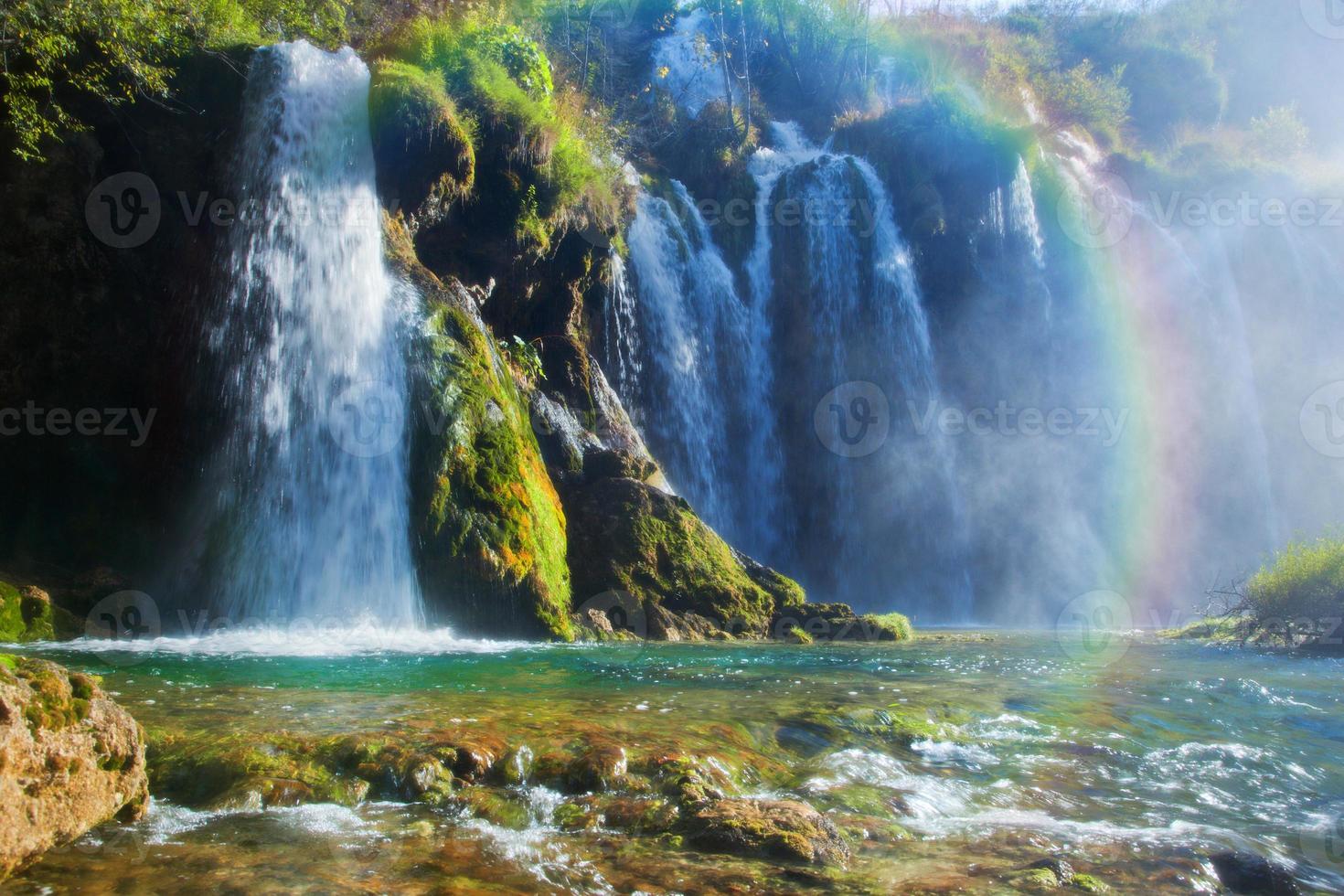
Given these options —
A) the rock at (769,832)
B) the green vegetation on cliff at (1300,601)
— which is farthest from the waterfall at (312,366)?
the green vegetation on cliff at (1300,601)

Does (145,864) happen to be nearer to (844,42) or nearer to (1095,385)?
(1095,385)

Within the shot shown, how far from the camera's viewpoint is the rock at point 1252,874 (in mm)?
2756

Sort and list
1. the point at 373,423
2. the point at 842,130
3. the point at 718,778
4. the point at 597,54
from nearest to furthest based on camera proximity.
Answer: the point at 718,778 → the point at 373,423 → the point at 842,130 → the point at 597,54

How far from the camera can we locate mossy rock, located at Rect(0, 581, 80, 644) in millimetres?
8062

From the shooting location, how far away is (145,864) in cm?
237

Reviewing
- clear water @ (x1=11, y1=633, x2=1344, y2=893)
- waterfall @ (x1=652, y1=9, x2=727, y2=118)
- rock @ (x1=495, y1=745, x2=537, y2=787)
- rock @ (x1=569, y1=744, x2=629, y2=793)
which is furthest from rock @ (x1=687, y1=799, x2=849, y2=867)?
waterfall @ (x1=652, y1=9, x2=727, y2=118)

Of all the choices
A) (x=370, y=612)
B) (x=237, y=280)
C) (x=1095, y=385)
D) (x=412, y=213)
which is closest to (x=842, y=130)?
(x=1095, y=385)

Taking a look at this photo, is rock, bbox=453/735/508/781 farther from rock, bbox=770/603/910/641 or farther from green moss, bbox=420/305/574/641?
rock, bbox=770/603/910/641

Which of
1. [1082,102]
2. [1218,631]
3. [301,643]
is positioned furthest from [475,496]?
[1082,102]

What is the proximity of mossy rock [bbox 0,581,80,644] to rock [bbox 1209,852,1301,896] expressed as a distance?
364 inches

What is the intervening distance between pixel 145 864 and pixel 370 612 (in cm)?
693

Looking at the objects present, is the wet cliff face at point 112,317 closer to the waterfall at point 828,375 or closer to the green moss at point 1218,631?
the waterfall at point 828,375

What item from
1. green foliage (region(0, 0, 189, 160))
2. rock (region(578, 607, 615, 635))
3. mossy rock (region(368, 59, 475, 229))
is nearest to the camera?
green foliage (region(0, 0, 189, 160))

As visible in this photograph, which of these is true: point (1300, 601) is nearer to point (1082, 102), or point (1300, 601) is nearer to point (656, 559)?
point (656, 559)
